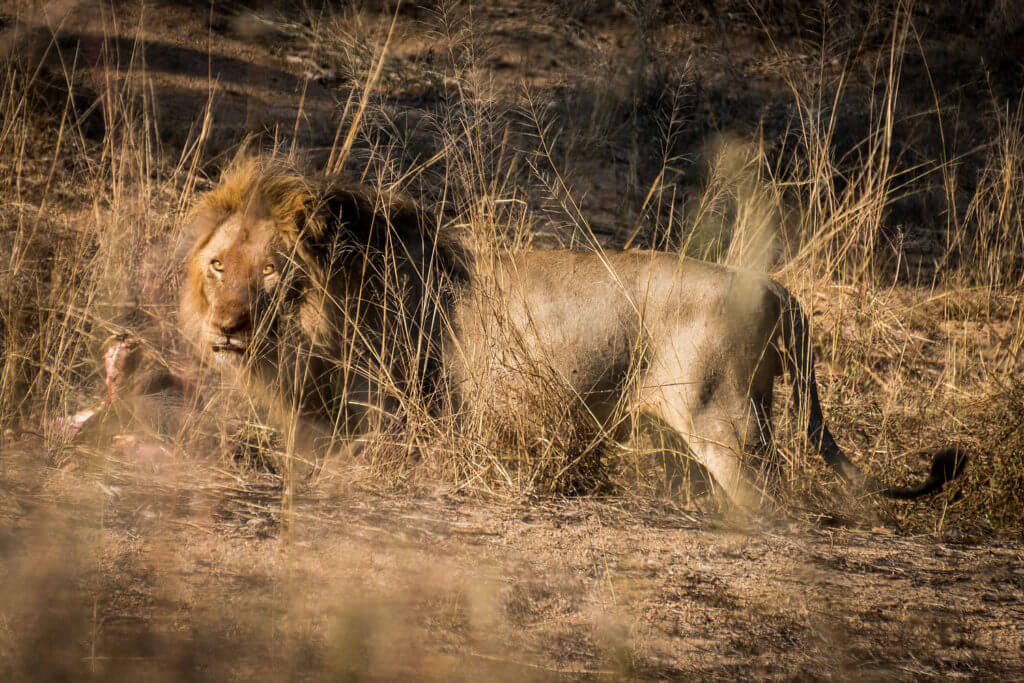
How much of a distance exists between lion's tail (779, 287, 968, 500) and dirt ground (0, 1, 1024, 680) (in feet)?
0.44

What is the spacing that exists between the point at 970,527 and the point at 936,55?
7446mm

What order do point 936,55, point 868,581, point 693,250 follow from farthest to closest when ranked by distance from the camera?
point 936,55 < point 693,250 < point 868,581

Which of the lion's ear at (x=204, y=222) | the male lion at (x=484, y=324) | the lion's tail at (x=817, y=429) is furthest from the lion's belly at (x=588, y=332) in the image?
the lion's ear at (x=204, y=222)

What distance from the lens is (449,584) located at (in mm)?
2223

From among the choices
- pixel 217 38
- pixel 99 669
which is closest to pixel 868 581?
pixel 99 669

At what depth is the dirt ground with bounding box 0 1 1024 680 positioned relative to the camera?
1.87 meters

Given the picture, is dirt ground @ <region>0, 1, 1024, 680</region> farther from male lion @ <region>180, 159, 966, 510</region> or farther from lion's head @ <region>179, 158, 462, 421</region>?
lion's head @ <region>179, 158, 462, 421</region>

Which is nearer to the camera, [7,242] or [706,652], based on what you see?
[706,652]

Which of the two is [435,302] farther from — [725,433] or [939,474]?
[939,474]

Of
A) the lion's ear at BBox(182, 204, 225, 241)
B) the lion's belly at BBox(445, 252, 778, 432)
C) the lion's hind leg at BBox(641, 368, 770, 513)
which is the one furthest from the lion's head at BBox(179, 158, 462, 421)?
the lion's hind leg at BBox(641, 368, 770, 513)

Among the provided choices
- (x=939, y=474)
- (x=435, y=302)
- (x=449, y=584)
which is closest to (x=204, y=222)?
(x=435, y=302)

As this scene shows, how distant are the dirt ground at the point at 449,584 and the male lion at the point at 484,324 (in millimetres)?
350

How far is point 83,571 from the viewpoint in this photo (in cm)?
211

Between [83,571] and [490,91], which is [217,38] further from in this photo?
[83,571]
